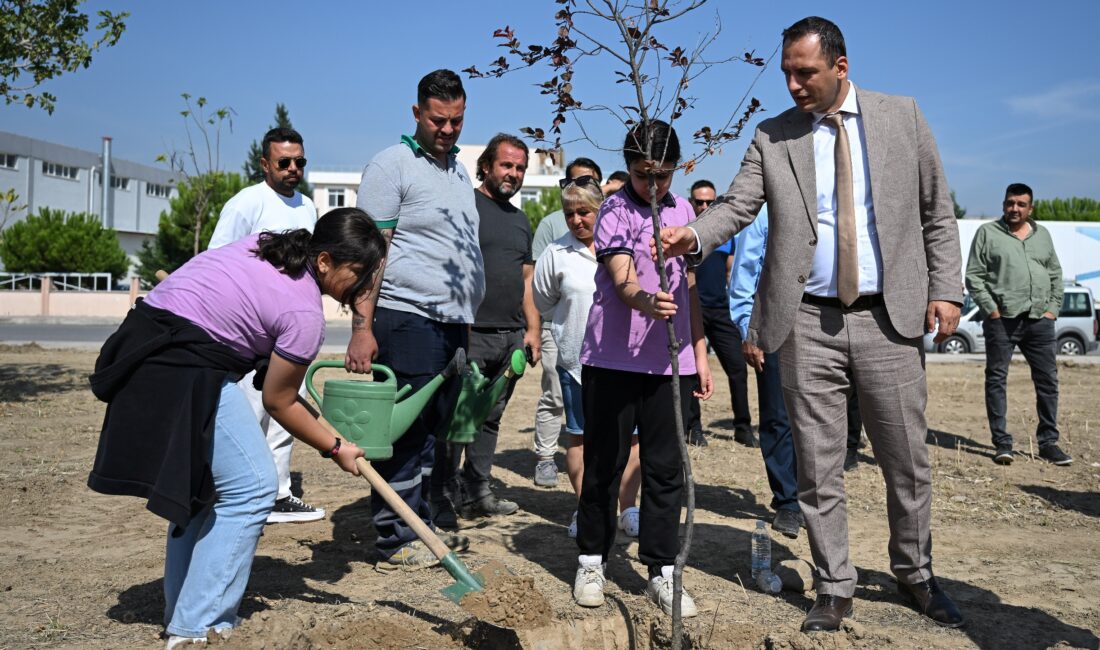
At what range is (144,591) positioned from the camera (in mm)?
3980

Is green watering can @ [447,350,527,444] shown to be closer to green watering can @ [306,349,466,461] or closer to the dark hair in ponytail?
green watering can @ [306,349,466,461]

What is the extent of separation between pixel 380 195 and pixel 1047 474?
18.0 feet

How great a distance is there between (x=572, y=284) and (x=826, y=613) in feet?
7.85

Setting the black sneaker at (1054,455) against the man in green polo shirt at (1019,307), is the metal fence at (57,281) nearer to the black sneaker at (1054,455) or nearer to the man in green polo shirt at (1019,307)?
the man in green polo shirt at (1019,307)

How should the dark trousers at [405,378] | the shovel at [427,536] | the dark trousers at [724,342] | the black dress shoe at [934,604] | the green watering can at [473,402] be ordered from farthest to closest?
the dark trousers at [724,342] < the green watering can at [473,402] < the dark trousers at [405,378] < the black dress shoe at [934,604] < the shovel at [427,536]

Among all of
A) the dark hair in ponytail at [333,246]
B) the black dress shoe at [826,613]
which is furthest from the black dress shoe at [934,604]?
the dark hair in ponytail at [333,246]

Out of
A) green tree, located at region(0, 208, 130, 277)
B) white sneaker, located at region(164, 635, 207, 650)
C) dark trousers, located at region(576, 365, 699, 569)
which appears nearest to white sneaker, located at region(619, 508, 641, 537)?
dark trousers, located at region(576, 365, 699, 569)

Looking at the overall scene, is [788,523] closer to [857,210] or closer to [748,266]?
[748,266]

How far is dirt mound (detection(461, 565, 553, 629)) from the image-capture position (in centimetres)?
346

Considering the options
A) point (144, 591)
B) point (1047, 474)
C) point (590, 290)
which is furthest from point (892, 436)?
point (1047, 474)

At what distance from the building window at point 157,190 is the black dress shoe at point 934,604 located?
219ft

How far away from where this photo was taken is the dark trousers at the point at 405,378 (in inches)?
170

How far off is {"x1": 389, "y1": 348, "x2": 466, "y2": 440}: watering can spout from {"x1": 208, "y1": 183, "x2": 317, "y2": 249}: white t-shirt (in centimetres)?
140

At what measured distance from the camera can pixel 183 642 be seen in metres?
3.17
